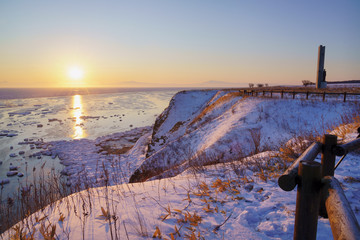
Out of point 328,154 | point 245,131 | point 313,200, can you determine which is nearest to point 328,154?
point 328,154

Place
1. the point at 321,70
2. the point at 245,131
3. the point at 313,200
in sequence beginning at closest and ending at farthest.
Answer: the point at 313,200, the point at 245,131, the point at 321,70

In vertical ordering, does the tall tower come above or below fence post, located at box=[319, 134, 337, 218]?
above

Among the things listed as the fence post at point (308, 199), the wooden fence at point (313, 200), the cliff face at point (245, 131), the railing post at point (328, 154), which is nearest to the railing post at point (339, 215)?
the wooden fence at point (313, 200)

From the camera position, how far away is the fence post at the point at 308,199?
1533 millimetres

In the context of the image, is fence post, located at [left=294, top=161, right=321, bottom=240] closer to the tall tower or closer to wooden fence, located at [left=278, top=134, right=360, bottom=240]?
wooden fence, located at [left=278, top=134, right=360, bottom=240]

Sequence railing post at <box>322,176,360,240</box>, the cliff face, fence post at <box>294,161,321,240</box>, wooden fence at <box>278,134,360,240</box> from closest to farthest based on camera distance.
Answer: railing post at <box>322,176,360,240</box>, wooden fence at <box>278,134,360,240</box>, fence post at <box>294,161,321,240</box>, the cliff face

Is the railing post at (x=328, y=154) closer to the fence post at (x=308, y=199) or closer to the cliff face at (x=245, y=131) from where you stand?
the fence post at (x=308, y=199)

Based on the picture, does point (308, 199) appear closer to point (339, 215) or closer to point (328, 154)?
point (339, 215)

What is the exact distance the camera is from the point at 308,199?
1.59 metres

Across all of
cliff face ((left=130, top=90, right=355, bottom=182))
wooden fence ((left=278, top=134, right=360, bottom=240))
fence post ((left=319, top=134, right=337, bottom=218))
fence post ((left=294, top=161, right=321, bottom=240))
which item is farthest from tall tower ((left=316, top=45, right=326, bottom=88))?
fence post ((left=294, top=161, right=321, bottom=240))

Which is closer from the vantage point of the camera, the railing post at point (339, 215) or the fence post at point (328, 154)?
the railing post at point (339, 215)

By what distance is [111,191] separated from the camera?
5.04 m

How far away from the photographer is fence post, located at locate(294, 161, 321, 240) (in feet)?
5.03

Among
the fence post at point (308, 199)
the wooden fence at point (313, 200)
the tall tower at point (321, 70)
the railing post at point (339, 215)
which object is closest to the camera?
the railing post at point (339, 215)
